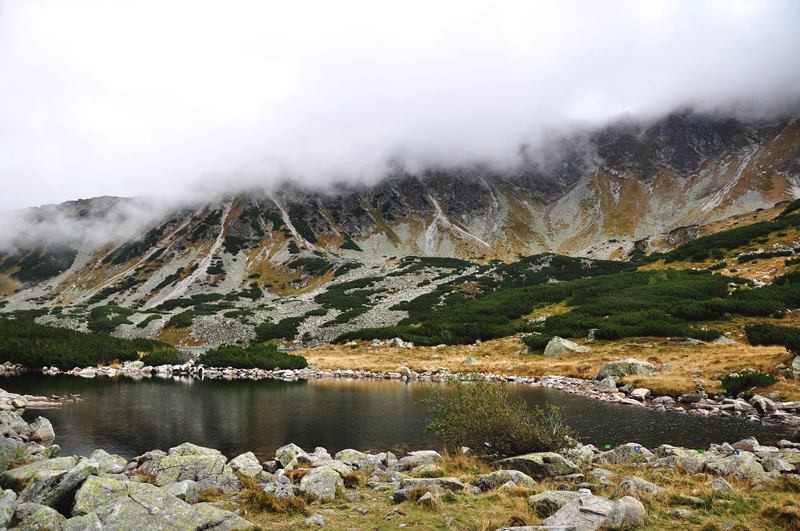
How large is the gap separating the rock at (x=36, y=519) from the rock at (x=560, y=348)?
133 ft

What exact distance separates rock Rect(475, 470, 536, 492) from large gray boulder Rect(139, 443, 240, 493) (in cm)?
673

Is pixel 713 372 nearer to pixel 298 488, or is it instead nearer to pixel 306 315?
pixel 298 488

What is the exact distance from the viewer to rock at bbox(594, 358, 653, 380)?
99.3 ft

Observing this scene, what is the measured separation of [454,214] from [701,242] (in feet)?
398

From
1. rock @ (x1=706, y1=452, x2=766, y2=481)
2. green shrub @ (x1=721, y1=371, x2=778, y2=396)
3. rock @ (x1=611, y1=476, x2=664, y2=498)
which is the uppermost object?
rock @ (x1=611, y1=476, x2=664, y2=498)

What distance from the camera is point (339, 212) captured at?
183000mm

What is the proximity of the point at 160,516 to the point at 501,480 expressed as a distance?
24.8 ft

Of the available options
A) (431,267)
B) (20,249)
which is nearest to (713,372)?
(431,267)

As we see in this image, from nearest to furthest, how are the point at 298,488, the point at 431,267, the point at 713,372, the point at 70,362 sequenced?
the point at 298,488 < the point at 713,372 < the point at 70,362 < the point at 431,267

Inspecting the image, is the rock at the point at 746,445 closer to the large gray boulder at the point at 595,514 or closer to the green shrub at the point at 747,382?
the large gray boulder at the point at 595,514

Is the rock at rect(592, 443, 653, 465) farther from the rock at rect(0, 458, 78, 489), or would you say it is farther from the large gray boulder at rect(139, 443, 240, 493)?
the rock at rect(0, 458, 78, 489)

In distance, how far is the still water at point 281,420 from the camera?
16.5 meters

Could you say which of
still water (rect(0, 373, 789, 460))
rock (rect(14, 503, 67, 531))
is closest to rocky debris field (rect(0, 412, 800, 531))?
rock (rect(14, 503, 67, 531))

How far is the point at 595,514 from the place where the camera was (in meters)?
6.73
